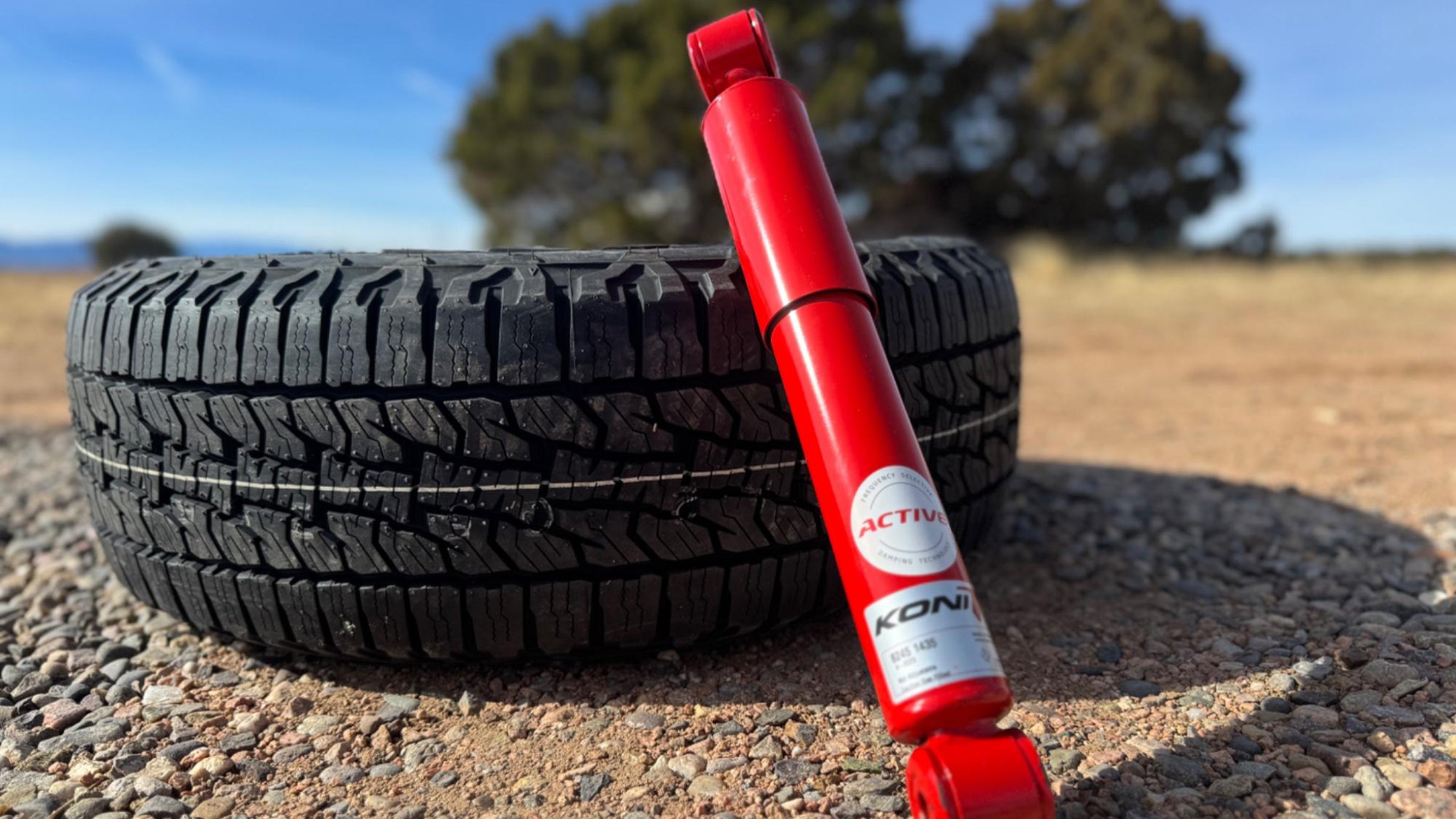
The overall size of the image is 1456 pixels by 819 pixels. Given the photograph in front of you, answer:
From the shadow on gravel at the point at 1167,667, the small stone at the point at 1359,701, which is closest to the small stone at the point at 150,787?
the shadow on gravel at the point at 1167,667

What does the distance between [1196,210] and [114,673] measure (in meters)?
24.2

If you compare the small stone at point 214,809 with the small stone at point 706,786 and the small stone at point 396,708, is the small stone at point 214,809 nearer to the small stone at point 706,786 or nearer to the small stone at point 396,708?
the small stone at point 396,708

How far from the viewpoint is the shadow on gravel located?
1.97m

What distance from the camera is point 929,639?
1.66 meters

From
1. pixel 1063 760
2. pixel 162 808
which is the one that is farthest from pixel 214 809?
pixel 1063 760

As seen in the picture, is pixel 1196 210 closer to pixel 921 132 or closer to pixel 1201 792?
pixel 921 132

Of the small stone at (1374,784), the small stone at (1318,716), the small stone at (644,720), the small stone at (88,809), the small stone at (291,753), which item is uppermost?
the small stone at (88,809)

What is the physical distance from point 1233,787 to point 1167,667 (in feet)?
1.85

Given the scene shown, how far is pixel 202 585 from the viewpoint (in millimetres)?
2326

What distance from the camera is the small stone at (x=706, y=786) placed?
193 cm

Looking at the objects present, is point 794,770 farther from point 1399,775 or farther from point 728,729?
point 1399,775

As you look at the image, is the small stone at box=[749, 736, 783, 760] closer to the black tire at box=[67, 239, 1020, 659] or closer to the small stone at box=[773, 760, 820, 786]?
the small stone at box=[773, 760, 820, 786]

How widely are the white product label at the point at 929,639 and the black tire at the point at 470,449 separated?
56 cm

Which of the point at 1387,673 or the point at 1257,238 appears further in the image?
the point at 1257,238
